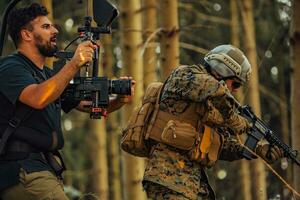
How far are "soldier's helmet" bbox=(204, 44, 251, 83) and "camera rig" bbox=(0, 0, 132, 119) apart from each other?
0.71 m

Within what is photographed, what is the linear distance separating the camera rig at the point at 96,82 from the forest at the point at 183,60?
6.4 inches

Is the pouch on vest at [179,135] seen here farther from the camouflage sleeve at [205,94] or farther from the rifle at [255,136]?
the rifle at [255,136]

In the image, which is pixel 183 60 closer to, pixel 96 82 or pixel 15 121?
pixel 96 82

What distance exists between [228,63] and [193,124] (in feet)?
1.74

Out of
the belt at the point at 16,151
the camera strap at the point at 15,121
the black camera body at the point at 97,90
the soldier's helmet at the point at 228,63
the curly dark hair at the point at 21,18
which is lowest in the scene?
the belt at the point at 16,151

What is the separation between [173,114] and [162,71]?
3305 mm

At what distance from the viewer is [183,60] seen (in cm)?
1975

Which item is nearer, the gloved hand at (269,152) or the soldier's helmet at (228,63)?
the soldier's helmet at (228,63)

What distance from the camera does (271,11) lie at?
19.6 metres

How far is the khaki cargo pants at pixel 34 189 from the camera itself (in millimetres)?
5621

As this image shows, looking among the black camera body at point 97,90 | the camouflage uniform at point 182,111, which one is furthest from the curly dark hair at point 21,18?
the camouflage uniform at point 182,111

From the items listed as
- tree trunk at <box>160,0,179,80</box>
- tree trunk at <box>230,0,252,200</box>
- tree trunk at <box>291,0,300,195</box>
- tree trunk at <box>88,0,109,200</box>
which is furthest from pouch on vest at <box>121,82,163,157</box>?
tree trunk at <box>230,0,252,200</box>

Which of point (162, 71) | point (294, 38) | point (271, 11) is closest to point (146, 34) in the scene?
point (162, 71)

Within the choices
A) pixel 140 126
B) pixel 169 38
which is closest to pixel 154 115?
pixel 140 126
